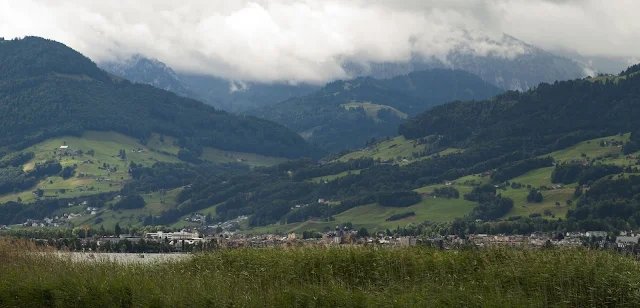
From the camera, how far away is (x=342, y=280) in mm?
57219

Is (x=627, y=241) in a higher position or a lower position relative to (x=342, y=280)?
higher

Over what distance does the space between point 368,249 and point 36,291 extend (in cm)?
2034

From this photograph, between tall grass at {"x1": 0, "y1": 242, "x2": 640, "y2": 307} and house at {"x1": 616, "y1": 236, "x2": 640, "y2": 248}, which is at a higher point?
house at {"x1": 616, "y1": 236, "x2": 640, "y2": 248}

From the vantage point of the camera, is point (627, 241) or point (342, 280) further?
point (627, 241)

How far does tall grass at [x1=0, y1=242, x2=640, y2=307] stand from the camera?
48688 millimetres

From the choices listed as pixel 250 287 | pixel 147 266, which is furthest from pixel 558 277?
pixel 147 266

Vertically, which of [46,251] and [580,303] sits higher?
[46,251]

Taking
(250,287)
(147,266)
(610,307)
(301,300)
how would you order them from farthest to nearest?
(147,266), (250,287), (301,300), (610,307)

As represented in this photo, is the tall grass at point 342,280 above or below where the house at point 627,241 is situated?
below

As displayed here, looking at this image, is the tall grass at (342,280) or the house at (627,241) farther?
the house at (627,241)

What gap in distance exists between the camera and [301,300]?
51.9 meters

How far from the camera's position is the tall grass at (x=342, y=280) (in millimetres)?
48688

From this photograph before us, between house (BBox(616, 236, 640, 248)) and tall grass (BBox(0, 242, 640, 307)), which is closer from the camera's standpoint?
tall grass (BBox(0, 242, 640, 307))

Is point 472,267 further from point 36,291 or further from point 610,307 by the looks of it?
point 36,291
